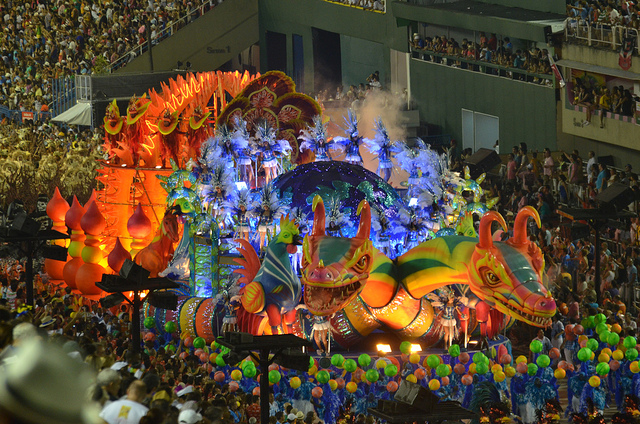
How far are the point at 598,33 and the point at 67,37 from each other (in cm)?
2260

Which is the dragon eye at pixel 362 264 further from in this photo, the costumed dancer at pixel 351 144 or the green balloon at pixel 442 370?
the costumed dancer at pixel 351 144

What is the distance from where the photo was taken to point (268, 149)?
2022cm

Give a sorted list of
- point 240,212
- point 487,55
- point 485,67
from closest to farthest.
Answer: point 240,212, point 487,55, point 485,67

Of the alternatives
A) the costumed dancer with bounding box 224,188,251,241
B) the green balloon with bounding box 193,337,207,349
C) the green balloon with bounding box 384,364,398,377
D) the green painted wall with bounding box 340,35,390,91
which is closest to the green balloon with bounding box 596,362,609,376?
the green balloon with bounding box 384,364,398,377

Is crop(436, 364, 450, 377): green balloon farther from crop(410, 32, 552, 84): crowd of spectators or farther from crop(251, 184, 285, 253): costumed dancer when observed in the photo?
crop(410, 32, 552, 84): crowd of spectators

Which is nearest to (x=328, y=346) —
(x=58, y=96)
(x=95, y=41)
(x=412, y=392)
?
(x=412, y=392)

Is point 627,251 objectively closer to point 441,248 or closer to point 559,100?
point 441,248

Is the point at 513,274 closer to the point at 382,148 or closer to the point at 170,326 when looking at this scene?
the point at 382,148

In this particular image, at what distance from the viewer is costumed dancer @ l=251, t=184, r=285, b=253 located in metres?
18.2

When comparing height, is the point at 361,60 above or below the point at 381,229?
above

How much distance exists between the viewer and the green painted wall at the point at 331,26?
3572 cm

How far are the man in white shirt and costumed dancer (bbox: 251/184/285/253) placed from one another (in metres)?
9.91

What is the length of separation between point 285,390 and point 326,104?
66.7 feet

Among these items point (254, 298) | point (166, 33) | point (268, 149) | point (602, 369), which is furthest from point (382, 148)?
point (166, 33)
